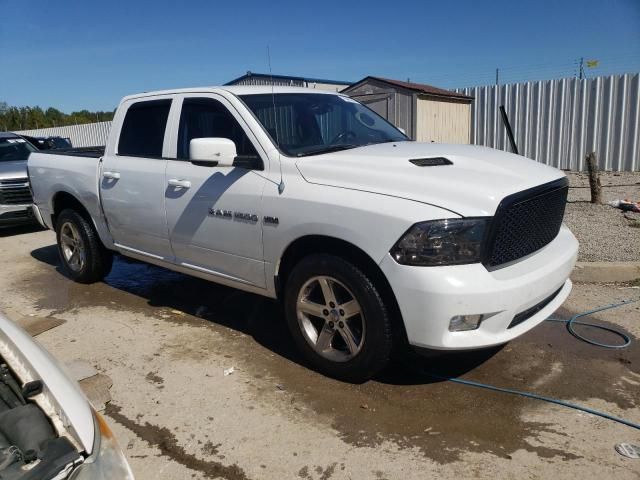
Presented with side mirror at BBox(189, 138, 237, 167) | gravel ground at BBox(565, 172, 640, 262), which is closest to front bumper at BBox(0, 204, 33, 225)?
side mirror at BBox(189, 138, 237, 167)

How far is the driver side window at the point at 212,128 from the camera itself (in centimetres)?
381

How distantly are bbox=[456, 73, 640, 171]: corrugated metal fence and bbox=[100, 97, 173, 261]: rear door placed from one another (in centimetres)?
1159

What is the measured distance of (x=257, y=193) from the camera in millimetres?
3703

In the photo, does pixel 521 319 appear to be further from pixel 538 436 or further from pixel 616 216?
pixel 616 216

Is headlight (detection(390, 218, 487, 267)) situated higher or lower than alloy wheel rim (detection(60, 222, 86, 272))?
higher

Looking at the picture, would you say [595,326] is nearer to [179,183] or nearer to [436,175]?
[436,175]

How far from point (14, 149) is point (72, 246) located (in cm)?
595

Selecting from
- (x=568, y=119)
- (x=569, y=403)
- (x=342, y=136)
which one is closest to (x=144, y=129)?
(x=342, y=136)

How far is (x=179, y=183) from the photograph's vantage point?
14.0 feet

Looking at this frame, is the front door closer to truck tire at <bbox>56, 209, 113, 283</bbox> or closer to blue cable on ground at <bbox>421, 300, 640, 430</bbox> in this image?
blue cable on ground at <bbox>421, 300, 640, 430</bbox>

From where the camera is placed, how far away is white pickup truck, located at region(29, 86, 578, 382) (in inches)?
116

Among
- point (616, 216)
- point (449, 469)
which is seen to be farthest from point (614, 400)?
point (616, 216)

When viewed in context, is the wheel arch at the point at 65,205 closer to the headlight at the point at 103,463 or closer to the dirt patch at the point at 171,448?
the dirt patch at the point at 171,448

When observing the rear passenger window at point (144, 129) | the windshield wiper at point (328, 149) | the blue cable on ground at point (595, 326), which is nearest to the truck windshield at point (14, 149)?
the rear passenger window at point (144, 129)
